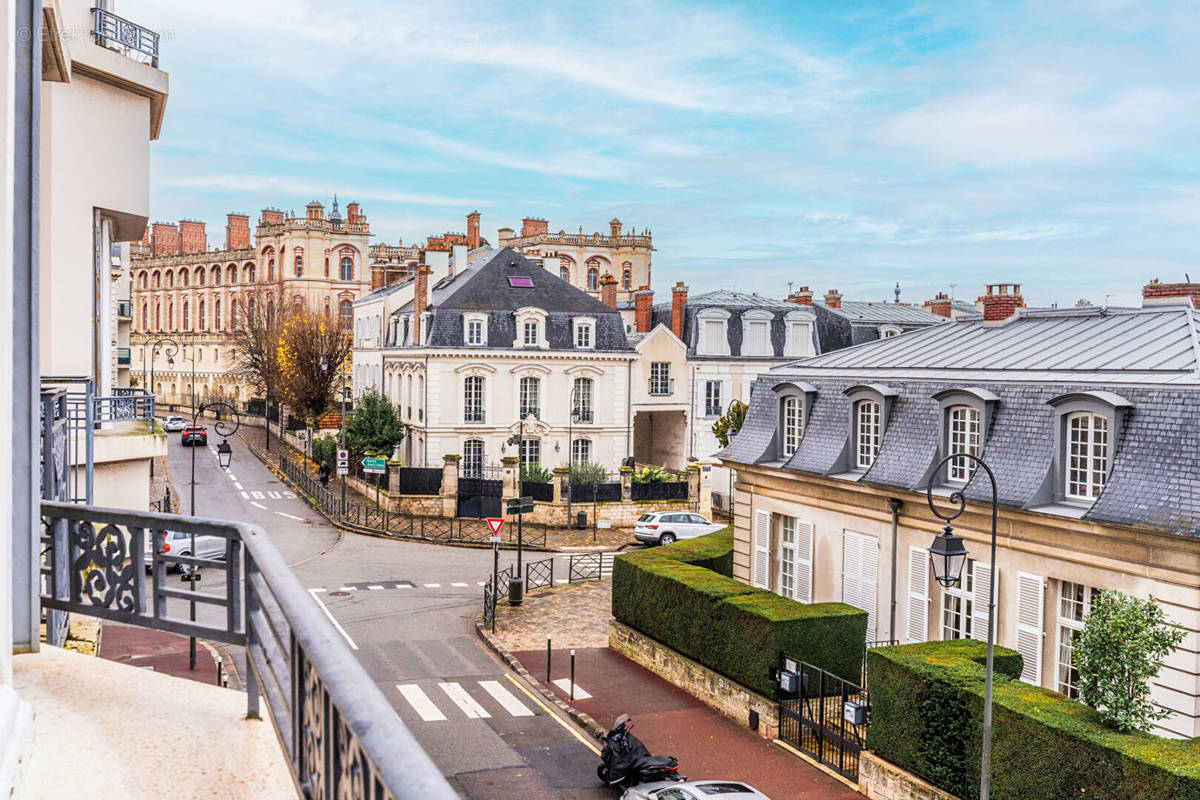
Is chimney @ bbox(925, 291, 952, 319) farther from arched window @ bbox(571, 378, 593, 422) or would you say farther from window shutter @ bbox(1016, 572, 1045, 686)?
window shutter @ bbox(1016, 572, 1045, 686)

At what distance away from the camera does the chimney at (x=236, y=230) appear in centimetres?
9856

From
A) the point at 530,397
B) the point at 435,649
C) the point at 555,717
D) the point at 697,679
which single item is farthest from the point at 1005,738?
the point at 530,397

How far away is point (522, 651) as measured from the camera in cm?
2536

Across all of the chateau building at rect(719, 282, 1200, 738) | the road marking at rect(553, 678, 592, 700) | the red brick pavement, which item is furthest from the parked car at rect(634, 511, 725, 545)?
the road marking at rect(553, 678, 592, 700)

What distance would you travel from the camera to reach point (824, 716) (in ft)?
62.1

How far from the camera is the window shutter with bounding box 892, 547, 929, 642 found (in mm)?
19453

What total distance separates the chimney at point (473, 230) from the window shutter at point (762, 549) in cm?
4123

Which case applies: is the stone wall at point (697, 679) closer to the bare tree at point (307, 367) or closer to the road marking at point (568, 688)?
the road marking at point (568, 688)

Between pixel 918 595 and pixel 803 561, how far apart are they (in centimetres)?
367

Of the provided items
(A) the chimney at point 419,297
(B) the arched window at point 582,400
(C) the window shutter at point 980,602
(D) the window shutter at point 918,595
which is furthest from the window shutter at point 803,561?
(A) the chimney at point 419,297

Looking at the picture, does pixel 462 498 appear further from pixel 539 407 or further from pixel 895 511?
pixel 895 511

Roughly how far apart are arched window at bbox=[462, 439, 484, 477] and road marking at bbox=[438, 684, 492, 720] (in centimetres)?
2524

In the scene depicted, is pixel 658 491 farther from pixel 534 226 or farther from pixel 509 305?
pixel 534 226

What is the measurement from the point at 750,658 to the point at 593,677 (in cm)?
491
